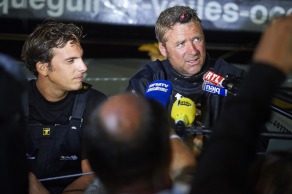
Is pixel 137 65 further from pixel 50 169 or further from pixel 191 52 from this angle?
pixel 50 169

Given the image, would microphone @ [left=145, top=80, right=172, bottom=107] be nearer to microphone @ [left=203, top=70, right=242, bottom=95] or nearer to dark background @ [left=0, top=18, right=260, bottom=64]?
microphone @ [left=203, top=70, right=242, bottom=95]

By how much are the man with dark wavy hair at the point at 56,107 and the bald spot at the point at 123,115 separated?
1.33m

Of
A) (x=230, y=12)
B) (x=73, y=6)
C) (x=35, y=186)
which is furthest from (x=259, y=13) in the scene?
(x=35, y=186)

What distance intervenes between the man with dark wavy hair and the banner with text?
→ 388cm

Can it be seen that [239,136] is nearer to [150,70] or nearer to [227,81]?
[227,81]

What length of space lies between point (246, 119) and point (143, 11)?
19.1 feet

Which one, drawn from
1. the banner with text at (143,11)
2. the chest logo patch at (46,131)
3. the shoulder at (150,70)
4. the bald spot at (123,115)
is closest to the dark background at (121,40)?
the banner with text at (143,11)

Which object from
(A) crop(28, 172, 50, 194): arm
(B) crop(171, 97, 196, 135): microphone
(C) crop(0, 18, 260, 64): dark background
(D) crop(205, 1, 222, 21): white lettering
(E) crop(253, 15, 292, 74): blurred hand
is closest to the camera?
(E) crop(253, 15, 292, 74): blurred hand

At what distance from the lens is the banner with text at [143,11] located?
663 cm

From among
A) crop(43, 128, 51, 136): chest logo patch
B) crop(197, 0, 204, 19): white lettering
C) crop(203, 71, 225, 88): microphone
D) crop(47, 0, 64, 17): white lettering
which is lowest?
crop(43, 128, 51, 136): chest logo patch

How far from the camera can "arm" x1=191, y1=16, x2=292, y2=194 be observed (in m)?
1.04

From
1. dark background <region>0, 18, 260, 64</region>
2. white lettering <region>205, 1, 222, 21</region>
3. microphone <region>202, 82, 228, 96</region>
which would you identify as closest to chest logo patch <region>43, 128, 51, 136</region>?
microphone <region>202, 82, 228, 96</region>

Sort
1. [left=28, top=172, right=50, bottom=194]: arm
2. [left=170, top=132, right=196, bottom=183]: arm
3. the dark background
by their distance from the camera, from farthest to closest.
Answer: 1. the dark background
2. [left=28, top=172, right=50, bottom=194]: arm
3. [left=170, top=132, right=196, bottom=183]: arm

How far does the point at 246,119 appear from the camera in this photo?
3.50ft
